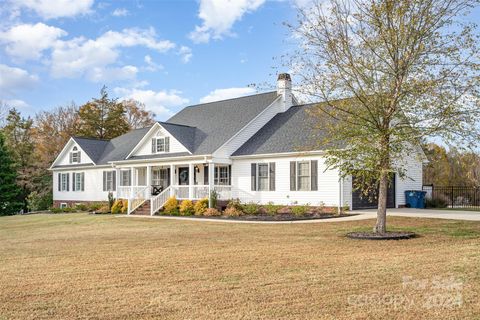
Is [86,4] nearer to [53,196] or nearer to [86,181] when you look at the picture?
[86,181]

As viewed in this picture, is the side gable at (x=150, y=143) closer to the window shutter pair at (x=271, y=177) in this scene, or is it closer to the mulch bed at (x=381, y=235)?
the window shutter pair at (x=271, y=177)

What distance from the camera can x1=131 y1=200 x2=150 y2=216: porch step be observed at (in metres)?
26.1

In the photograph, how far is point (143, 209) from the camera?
26.4 meters

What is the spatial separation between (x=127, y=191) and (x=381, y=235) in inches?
752

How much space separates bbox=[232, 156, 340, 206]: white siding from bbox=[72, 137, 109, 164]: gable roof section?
1379 cm

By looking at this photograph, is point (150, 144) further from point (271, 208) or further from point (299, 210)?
point (299, 210)

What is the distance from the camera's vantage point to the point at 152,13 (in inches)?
659

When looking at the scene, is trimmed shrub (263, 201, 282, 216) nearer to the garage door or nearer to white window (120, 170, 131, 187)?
the garage door

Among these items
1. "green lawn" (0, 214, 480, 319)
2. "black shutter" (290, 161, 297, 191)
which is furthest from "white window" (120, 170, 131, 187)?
"green lawn" (0, 214, 480, 319)

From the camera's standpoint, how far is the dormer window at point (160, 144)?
92.3 ft

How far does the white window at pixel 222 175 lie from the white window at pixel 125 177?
25.7ft

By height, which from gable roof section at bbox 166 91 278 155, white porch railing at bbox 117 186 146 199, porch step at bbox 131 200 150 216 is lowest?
porch step at bbox 131 200 150 216

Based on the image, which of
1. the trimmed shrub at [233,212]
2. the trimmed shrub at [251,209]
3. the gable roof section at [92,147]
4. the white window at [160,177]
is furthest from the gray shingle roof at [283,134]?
the gable roof section at [92,147]

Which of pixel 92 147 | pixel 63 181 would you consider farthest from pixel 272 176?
pixel 63 181
